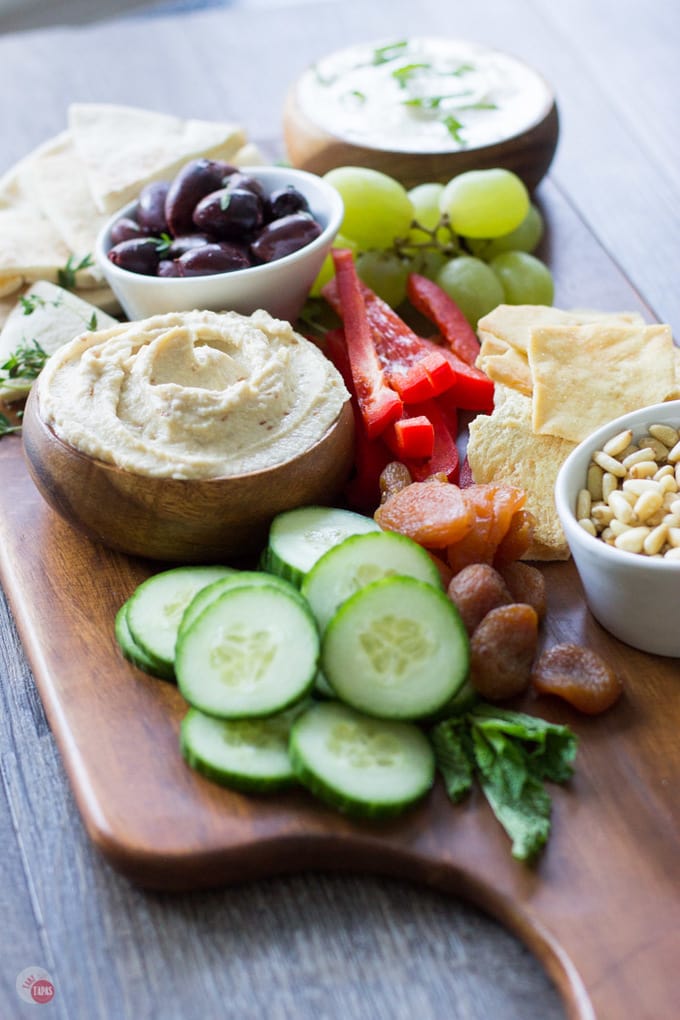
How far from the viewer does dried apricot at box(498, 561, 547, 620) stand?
2.00 meters

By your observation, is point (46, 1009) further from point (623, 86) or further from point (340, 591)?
point (623, 86)

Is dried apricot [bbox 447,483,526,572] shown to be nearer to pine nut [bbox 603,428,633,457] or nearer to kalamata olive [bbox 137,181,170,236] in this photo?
pine nut [bbox 603,428,633,457]

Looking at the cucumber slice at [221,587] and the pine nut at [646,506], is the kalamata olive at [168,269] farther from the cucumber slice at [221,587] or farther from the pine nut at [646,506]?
the pine nut at [646,506]

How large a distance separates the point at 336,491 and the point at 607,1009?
3.55 ft

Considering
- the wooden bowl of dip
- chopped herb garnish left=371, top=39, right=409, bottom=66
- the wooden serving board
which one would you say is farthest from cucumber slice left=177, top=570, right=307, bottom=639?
chopped herb garnish left=371, top=39, right=409, bottom=66

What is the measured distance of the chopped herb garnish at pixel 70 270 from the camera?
2.74 meters

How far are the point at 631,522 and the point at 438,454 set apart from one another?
51cm

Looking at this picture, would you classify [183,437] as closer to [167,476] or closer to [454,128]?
[167,476]

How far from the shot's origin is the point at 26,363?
2502 mm

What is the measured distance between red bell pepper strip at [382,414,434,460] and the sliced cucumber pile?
48 cm

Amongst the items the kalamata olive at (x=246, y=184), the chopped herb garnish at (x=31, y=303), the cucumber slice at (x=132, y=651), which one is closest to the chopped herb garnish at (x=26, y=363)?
the chopped herb garnish at (x=31, y=303)

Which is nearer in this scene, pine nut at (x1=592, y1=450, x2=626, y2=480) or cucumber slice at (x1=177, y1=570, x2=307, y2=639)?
cucumber slice at (x1=177, y1=570, x2=307, y2=639)

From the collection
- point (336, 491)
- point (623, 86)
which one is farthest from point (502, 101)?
point (336, 491)

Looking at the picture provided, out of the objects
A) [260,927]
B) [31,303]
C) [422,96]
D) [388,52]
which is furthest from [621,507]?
[388,52]
